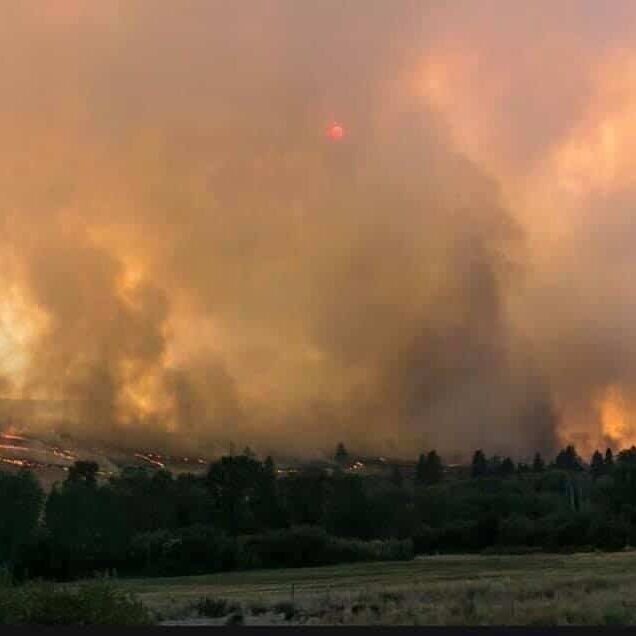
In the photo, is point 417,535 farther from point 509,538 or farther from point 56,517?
point 56,517

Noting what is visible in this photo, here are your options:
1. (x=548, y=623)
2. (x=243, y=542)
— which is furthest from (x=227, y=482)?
(x=548, y=623)

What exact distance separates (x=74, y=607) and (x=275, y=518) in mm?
108695

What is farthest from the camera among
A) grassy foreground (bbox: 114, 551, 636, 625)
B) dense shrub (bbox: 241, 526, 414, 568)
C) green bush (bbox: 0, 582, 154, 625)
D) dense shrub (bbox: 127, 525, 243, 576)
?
dense shrub (bbox: 241, 526, 414, 568)

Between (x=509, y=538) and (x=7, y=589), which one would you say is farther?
(x=509, y=538)

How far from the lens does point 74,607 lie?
24.4 m

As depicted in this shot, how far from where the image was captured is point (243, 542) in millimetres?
110938

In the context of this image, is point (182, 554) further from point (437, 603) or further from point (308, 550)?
point (437, 603)

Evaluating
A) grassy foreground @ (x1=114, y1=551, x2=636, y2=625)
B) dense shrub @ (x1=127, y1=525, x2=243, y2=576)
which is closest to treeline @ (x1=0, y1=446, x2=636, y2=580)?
dense shrub @ (x1=127, y1=525, x2=243, y2=576)

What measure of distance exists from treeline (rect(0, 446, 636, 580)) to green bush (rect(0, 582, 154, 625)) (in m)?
65.4

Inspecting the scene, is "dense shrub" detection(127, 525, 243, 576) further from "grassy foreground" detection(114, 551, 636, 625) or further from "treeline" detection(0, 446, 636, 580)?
"grassy foreground" detection(114, 551, 636, 625)

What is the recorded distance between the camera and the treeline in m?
104

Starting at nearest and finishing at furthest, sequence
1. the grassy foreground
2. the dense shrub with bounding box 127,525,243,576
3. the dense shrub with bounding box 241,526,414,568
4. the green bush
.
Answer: the green bush, the grassy foreground, the dense shrub with bounding box 127,525,243,576, the dense shrub with bounding box 241,526,414,568

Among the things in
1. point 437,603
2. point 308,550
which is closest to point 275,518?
point 308,550

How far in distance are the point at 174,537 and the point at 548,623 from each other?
79.6m
